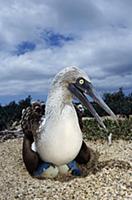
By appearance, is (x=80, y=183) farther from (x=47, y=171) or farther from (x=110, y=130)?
(x=110, y=130)

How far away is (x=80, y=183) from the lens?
4.92 meters

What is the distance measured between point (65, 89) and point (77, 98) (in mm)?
195

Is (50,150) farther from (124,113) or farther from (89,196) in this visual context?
(124,113)

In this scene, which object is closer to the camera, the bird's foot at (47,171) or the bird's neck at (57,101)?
the bird's neck at (57,101)

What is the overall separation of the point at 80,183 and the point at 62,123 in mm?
818

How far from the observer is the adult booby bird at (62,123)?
5.35 metres

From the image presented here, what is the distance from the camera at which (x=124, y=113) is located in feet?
37.9

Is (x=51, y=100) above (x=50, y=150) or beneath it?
above

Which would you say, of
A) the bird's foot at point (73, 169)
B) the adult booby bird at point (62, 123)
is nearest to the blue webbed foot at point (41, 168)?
the adult booby bird at point (62, 123)

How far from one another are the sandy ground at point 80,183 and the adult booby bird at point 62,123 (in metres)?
0.28

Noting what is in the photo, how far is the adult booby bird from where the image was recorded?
211 inches

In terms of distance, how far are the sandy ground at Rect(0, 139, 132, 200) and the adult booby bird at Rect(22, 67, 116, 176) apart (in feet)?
0.91

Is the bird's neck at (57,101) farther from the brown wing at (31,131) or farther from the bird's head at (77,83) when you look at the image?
the brown wing at (31,131)

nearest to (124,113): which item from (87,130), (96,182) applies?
(87,130)
